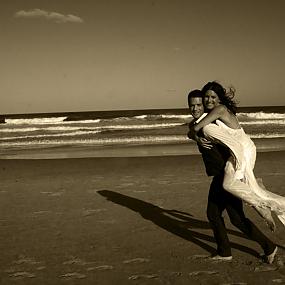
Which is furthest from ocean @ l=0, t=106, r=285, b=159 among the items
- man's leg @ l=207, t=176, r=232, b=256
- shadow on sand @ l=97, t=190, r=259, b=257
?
man's leg @ l=207, t=176, r=232, b=256

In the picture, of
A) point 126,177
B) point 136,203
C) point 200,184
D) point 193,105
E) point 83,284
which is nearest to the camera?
point 83,284

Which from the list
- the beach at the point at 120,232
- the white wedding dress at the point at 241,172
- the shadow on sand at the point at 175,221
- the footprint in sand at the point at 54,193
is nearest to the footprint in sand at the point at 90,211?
the beach at the point at 120,232

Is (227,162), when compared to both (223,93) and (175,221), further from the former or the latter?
(175,221)

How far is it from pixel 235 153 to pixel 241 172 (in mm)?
199

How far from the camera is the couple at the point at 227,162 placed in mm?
4023

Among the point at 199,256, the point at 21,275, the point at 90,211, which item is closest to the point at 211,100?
the point at 199,256

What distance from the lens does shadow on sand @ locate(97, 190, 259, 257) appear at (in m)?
5.19

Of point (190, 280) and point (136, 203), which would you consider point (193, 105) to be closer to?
point (190, 280)

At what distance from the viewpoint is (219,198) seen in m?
4.25

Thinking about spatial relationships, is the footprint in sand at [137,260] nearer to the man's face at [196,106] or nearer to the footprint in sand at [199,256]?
the footprint in sand at [199,256]

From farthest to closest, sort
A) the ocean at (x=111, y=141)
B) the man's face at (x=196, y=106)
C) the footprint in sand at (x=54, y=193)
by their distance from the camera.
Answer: the ocean at (x=111, y=141) < the footprint in sand at (x=54, y=193) < the man's face at (x=196, y=106)

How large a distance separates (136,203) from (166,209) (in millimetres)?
715

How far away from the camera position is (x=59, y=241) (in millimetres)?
5395

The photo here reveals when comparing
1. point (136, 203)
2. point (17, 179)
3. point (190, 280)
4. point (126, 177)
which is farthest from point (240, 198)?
point (17, 179)
